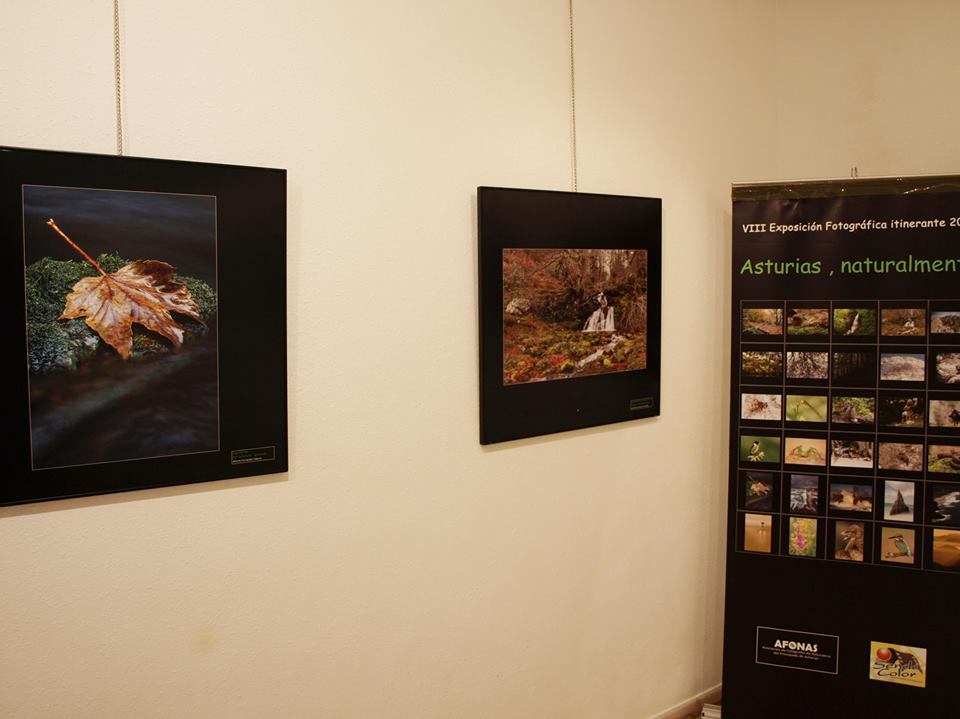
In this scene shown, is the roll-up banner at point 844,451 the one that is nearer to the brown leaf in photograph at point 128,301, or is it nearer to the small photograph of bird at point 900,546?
the small photograph of bird at point 900,546

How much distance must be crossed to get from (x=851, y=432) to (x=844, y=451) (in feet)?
0.25

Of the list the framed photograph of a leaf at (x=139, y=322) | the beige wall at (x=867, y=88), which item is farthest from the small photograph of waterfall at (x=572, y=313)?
the beige wall at (x=867, y=88)

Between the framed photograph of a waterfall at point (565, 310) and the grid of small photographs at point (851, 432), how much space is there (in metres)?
0.42

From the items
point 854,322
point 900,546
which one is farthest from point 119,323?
point 900,546

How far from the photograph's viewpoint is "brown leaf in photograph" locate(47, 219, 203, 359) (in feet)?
6.07

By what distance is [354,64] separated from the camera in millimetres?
2273

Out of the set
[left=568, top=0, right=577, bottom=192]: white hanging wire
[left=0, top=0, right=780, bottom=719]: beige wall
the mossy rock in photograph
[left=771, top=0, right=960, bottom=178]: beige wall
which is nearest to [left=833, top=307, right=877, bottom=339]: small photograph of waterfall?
[left=0, top=0, right=780, bottom=719]: beige wall

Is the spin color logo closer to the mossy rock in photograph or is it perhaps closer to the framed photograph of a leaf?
the framed photograph of a leaf

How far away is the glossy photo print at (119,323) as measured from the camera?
71.1 inches

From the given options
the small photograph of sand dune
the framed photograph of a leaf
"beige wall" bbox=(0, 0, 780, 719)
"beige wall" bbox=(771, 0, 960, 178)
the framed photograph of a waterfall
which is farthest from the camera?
"beige wall" bbox=(771, 0, 960, 178)

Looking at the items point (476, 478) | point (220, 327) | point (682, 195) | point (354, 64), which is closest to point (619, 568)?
point (476, 478)

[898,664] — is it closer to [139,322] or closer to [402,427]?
[402,427]

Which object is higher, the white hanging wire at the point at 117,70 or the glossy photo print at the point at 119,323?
the white hanging wire at the point at 117,70

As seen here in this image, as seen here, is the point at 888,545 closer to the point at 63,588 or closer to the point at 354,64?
the point at 354,64
